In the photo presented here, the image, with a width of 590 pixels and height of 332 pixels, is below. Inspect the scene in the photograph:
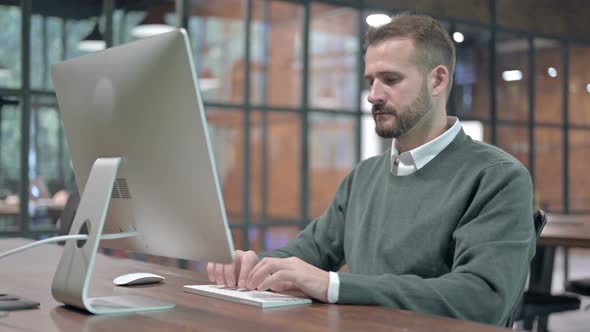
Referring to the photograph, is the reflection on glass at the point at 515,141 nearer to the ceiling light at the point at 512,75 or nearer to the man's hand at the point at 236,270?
the ceiling light at the point at 512,75

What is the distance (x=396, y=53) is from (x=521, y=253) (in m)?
0.57

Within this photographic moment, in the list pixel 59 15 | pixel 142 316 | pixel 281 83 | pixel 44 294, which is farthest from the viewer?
pixel 281 83

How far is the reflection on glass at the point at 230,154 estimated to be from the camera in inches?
219

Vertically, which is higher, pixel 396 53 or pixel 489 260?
pixel 396 53

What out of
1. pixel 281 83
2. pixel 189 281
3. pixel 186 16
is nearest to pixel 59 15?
pixel 186 16

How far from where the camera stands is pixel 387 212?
1810 millimetres

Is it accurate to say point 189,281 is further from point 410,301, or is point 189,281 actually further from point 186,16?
point 186,16

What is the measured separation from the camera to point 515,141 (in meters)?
7.67

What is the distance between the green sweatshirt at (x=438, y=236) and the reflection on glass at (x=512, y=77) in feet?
19.1

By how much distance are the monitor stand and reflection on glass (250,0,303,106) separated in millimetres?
4315

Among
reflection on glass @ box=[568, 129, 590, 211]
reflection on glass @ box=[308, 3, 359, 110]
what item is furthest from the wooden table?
reflection on glass @ box=[568, 129, 590, 211]

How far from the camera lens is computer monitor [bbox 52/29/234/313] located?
1298 mm

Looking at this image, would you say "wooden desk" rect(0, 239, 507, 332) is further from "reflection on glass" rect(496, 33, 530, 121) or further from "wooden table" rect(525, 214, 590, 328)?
"reflection on glass" rect(496, 33, 530, 121)

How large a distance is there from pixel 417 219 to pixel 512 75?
6270 mm
